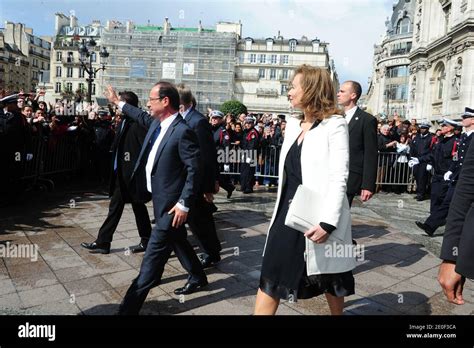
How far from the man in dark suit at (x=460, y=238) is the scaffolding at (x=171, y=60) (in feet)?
217

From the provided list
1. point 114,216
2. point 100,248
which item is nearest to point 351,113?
point 114,216

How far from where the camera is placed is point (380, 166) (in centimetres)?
1230

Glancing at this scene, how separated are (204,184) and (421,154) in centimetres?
872

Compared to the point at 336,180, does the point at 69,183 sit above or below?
below

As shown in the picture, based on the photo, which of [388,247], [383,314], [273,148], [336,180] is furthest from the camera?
[273,148]

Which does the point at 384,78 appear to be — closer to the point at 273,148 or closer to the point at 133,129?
the point at 273,148

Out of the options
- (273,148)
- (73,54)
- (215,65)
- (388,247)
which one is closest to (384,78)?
Answer: (215,65)

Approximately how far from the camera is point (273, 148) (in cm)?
1207

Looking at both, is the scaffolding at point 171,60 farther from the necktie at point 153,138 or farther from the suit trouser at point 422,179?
the necktie at point 153,138

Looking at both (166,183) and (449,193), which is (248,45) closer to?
(449,193)

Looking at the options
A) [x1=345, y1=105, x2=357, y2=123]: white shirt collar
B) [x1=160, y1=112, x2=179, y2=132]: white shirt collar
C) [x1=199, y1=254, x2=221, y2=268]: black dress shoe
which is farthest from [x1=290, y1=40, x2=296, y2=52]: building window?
[x1=160, y1=112, x2=179, y2=132]: white shirt collar

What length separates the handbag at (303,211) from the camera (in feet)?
7.88

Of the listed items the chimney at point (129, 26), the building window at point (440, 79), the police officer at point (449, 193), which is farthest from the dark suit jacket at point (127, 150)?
the chimney at point (129, 26)
